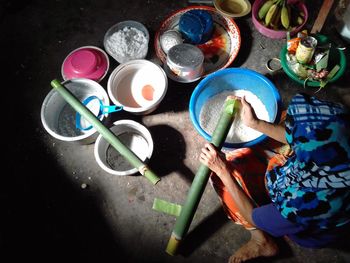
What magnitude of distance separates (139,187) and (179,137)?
0.48 m

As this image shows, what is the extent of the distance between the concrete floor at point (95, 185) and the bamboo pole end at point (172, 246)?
8 cm

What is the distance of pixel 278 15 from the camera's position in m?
2.31

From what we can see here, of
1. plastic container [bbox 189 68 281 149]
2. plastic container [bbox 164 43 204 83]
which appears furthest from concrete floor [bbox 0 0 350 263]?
plastic container [bbox 189 68 281 149]

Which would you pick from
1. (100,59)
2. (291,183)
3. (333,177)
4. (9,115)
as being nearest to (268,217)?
(291,183)

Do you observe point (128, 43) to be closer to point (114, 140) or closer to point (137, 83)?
point (137, 83)

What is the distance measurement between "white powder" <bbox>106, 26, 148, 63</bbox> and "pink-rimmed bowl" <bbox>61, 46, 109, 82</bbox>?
0.39ft

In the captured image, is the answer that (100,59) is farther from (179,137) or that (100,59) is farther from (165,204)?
(165,204)

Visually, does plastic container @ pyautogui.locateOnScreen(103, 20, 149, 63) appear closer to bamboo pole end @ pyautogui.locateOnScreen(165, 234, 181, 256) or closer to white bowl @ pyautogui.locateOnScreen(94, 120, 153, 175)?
white bowl @ pyautogui.locateOnScreen(94, 120, 153, 175)

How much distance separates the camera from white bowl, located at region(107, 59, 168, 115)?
205 centimetres

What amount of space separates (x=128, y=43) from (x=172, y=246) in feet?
5.19

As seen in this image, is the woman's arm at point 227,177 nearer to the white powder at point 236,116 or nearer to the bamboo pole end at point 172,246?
the white powder at point 236,116

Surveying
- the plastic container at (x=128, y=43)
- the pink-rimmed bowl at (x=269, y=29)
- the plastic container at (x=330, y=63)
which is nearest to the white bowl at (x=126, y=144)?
the plastic container at (x=128, y=43)

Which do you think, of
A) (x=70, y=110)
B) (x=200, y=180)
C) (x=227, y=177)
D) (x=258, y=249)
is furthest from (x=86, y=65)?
(x=258, y=249)

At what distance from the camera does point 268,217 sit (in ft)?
4.37
